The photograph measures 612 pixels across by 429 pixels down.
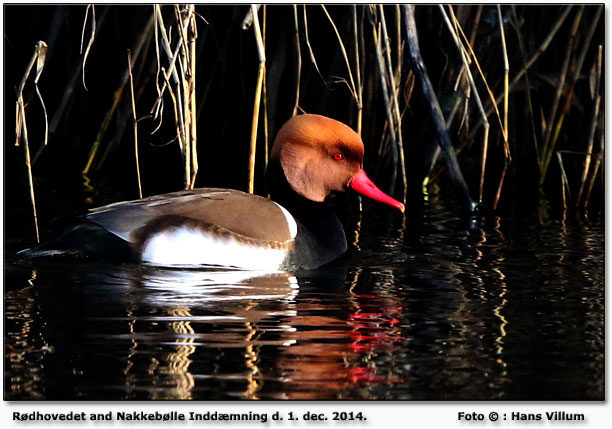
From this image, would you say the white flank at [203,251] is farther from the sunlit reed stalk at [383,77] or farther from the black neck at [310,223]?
the sunlit reed stalk at [383,77]

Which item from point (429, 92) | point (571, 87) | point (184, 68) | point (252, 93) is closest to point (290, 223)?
point (184, 68)

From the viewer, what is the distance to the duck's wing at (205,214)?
5.85 meters

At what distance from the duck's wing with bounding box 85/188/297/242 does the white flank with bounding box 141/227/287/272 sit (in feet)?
0.22

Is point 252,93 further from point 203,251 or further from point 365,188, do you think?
point 203,251

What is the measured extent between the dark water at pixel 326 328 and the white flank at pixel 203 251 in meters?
0.09

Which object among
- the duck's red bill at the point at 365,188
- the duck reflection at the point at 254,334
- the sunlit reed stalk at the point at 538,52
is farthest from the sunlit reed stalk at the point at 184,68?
the sunlit reed stalk at the point at 538,52

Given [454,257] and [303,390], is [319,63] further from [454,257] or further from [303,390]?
[303,390]

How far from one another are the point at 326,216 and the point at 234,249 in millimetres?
700

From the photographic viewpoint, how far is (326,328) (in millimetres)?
4703

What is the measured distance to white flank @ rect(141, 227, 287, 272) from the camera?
586 cm

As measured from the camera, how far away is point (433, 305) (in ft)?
16.8

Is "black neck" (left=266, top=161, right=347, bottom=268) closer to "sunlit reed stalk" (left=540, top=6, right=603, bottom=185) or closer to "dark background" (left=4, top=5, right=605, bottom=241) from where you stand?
"dark background" (left=4, top=5, right=605, bottom=241)

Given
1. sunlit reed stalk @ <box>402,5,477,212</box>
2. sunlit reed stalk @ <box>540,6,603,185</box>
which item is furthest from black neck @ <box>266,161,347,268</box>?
sunlit reed stalk @ <box>540,6,603,185</box>

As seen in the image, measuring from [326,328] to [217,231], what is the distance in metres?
1.34
